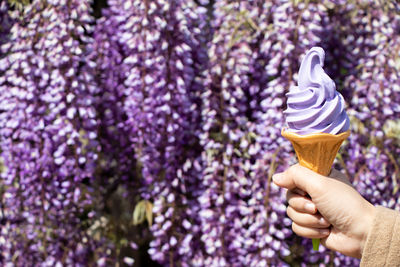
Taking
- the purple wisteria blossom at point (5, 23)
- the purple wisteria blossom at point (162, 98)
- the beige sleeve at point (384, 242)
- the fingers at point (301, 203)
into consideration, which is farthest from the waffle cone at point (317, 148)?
the purple wisteria blossom at point (5, 23)

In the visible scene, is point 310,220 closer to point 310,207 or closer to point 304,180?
point 310,207

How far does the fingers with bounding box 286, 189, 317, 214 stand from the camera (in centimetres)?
145

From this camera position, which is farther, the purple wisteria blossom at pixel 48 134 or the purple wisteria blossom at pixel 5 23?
the purple wisteria blossom at pixel 5 23

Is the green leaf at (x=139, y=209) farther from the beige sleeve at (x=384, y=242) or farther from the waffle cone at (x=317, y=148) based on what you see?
the beige sleeve at (x=384, y=242)

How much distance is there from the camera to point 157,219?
2541 mm

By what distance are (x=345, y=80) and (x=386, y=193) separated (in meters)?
0.66

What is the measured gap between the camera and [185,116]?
2.58m

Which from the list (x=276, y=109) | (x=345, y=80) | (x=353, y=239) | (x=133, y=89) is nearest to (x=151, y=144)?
(x=133, y=89)

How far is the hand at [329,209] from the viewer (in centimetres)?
137

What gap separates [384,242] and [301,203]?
267mm

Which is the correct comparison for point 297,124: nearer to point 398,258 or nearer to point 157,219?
point 398,258

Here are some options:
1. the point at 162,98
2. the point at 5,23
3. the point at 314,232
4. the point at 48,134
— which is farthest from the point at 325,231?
the point at 5,23

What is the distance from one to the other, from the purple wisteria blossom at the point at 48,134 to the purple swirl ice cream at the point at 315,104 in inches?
53.5

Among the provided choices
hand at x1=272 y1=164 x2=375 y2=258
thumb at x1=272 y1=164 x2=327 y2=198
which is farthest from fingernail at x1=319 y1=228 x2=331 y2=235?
thumb at x1=272 y1=164 x2=327 y2=198
